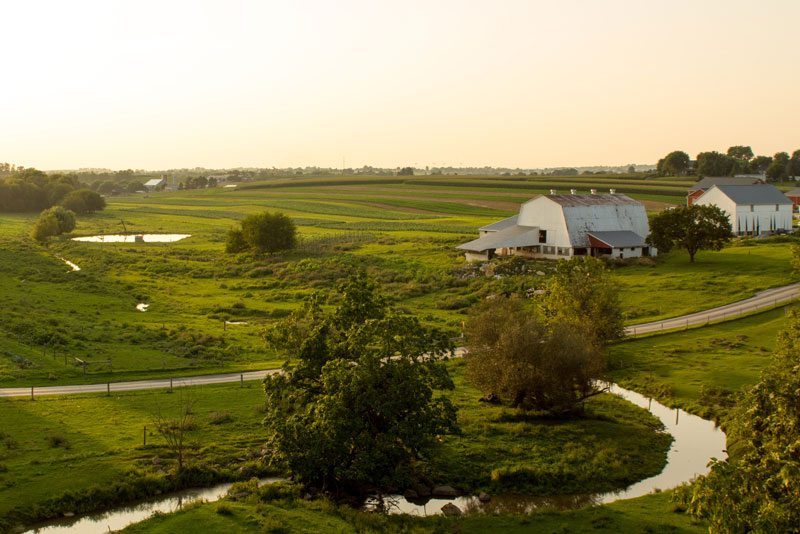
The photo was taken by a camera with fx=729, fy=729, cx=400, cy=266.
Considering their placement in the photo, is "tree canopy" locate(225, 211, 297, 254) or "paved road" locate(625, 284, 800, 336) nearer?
"paved road" locate(625, 284, 800, 336)

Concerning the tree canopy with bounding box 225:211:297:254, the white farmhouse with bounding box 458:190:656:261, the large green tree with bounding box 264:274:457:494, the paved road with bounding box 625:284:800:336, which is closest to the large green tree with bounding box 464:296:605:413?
the large green tree with bounding box 264:274:457:494

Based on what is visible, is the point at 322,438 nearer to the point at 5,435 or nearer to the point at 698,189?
the point at 5,435

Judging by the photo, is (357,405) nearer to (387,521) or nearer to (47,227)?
(387,521)

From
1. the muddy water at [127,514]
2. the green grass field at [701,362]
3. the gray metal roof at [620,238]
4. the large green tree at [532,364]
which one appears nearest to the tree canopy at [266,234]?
the gray metal roof at [620,238]

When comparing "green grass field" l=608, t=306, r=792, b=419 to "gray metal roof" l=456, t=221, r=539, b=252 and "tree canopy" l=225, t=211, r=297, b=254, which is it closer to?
"gray metal roof" l=456, t=221, r=539, b=252

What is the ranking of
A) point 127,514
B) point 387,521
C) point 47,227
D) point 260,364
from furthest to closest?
1. point 47,227
2. point 260,364
3. point 127,514
4. point 387,521

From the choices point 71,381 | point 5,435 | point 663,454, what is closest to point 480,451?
point 663,454

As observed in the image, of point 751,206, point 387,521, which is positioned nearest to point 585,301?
point 387,521
